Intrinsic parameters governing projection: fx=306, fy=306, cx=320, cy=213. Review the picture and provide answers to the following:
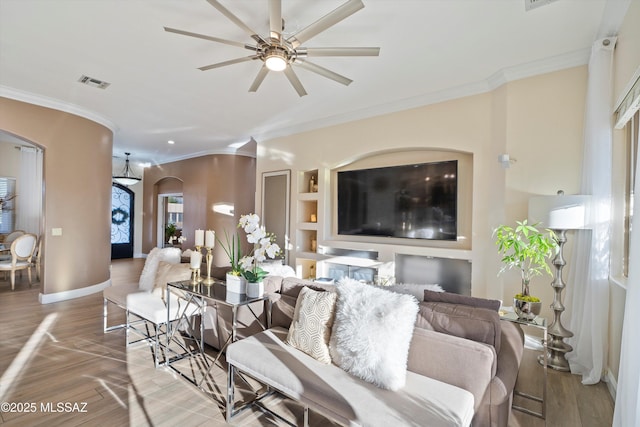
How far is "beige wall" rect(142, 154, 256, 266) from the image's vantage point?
7945 millimetres

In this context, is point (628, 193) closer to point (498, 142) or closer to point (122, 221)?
point (498, 142)

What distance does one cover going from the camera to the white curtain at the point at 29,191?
7070 mm

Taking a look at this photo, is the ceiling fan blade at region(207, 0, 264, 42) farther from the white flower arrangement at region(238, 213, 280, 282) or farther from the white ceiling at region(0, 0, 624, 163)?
the white flower arrangement at region(238, 213, 280, 282)

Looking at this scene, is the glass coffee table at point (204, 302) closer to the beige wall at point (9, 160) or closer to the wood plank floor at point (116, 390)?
the wood plank floor at point (116, 390)

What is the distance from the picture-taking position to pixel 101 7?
2494mm

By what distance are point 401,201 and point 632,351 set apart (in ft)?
10.7

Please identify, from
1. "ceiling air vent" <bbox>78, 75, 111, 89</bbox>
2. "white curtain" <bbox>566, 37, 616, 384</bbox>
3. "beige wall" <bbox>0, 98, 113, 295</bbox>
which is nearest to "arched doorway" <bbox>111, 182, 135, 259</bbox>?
"beige wall" <bbox>0, 98, 113, 295</bbox>

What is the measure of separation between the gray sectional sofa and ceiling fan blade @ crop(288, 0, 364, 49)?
193 centimetres

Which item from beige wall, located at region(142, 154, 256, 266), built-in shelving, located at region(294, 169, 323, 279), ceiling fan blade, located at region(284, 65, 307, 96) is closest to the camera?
ceiling fan blade, located at region(284, 65, 307, 96)

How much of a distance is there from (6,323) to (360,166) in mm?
5190

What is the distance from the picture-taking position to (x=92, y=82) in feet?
12.9

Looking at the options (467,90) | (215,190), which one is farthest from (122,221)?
(467,90)

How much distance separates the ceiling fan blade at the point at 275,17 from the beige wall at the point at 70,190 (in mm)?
4449

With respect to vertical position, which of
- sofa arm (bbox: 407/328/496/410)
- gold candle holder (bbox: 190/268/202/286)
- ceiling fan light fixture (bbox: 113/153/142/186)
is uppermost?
ceiling fan light fixture (bbox: 113/153/142/186)
